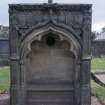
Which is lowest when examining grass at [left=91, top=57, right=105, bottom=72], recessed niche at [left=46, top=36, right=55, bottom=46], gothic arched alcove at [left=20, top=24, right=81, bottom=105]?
grass at [left=91, top=57, right=105, bottom=72]

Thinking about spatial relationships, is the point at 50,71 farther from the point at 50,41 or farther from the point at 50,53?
the point at 50,41

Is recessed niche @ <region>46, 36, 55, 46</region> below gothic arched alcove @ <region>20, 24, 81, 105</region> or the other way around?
the other way around

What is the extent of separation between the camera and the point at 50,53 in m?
8.48

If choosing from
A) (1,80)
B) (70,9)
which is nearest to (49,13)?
(70,9)

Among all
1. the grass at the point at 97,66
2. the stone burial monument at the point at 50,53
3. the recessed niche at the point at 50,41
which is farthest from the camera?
the grass at the point at 97,66

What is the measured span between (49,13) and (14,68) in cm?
165

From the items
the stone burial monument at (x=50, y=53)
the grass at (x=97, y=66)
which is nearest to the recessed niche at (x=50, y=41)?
the stone burial monument at (x=50, y=53)

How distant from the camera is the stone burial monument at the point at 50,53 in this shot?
8.07 m

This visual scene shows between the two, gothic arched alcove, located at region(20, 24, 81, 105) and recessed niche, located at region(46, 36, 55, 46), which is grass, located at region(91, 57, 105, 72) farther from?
recessed niche, located at region(46, 36, 55, 46)

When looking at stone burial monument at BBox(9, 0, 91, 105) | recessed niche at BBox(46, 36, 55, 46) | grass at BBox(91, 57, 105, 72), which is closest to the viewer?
stone burial monument at BBox(9, 0, 91, 105)

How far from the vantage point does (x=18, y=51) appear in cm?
819

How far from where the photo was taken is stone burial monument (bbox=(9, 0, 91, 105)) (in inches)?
318

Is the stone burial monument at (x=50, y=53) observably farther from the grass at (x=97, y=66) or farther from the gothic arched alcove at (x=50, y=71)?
the grass at (x=97, y=66)

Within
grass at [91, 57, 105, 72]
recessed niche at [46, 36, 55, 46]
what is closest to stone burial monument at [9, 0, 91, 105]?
recessed niche at [46, 36, 55, 46]
